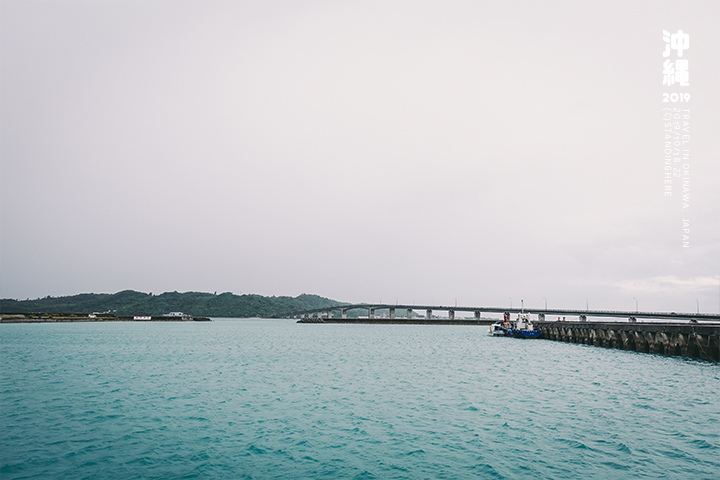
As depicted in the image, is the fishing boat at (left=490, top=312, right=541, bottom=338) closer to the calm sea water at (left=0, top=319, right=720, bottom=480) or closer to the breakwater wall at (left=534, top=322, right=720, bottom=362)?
the breakwater wall at (left=534, top=322, right=720, bottom=362)

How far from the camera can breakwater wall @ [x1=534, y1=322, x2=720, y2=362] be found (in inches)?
1989

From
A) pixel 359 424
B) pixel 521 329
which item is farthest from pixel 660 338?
pixel 359 424

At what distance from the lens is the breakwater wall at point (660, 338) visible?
50531 millimetres

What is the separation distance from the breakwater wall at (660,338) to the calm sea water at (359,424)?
11619 mm

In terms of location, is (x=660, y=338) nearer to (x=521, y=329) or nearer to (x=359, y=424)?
(x=521, y=329)

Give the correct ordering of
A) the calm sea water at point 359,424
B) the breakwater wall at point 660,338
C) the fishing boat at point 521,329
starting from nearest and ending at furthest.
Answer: the calm sea water at point 359,424 < the breakwater wall at point 660,338 < the fishing boat at point 521,329

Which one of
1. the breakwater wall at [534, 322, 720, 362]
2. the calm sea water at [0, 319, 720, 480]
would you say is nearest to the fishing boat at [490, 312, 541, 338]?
the breakwater wall at [534, 322, 720, 362]

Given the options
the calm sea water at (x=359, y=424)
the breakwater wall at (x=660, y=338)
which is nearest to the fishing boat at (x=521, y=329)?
the breakwater wall at (x=660, y=338)

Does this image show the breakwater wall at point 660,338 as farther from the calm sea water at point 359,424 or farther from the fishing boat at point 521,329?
the fishing boat at point 521,329

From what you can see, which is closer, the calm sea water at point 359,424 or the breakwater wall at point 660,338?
the calm sea water at point 359,424

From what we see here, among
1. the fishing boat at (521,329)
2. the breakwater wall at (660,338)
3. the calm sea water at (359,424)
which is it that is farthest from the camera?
the fishing boat at (521,329)

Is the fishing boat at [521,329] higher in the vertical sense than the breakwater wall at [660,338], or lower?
lower

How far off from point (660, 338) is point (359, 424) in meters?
55.5

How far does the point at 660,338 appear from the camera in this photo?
58406 millimetres
